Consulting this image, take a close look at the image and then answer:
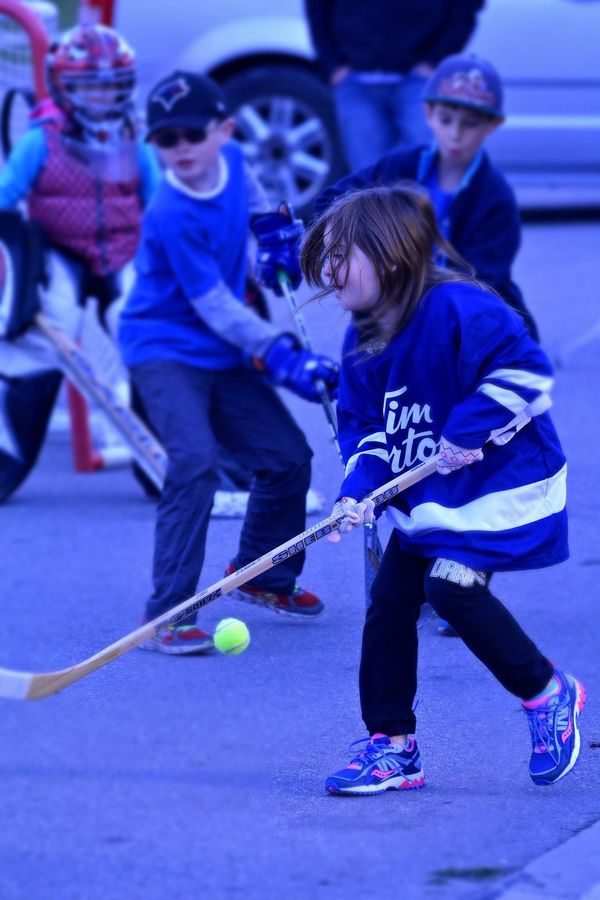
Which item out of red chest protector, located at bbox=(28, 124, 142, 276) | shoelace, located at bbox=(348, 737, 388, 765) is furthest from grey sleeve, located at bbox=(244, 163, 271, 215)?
shoelace, located at bbox=(348, 737, 388, 765)

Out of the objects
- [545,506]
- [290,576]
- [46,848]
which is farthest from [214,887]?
[290,576]

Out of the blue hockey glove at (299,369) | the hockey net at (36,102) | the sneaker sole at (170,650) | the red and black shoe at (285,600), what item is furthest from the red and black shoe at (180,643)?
the hockey net at (36,102)

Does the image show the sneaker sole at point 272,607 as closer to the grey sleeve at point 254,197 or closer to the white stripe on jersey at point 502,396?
the grey sleeve at point 254,197

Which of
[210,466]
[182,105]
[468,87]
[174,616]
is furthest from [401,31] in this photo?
[174,616]

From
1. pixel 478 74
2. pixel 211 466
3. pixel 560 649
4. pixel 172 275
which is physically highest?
pixel 478 74

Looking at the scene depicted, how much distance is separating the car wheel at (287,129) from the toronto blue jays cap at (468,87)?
14.8 feet

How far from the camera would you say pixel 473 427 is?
3.13 metres

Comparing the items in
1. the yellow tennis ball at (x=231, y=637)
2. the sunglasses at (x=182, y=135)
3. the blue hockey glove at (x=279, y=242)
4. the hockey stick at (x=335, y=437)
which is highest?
the sunglasses at (x=182, y=135)

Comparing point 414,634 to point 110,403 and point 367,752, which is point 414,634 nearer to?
point 367,752

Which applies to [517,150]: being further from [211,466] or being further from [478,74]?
[211,466]

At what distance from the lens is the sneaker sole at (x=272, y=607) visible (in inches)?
171

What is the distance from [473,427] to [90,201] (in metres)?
2.75

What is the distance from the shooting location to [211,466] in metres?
4.32

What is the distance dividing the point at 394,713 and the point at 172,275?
1.66 metres
